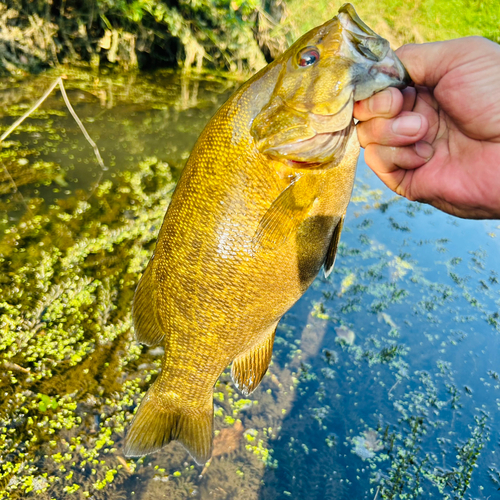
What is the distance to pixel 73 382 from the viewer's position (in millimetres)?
2752

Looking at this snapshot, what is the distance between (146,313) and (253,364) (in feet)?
1.97

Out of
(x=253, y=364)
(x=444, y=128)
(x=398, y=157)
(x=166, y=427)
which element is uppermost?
(x=444, y=128)

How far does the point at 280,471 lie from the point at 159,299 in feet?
5.30

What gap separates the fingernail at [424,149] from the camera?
1.82 m

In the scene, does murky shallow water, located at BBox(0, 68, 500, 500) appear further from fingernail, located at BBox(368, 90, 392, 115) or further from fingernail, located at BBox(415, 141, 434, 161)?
fingernail, located at BBox(368, 90, 392, 115)

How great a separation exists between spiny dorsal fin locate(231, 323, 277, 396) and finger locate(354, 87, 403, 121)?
1117 millimetres

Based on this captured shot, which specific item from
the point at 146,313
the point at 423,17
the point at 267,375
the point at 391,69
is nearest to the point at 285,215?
the point at 391,69

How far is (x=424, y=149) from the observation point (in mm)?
1828

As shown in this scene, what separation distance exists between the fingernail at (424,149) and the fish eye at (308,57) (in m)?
0.65

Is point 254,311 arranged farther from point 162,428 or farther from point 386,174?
point 386,174

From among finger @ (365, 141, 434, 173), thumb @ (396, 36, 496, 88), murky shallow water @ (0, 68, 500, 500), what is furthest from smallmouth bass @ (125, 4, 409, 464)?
murky shallow water @ (0, 68, 500, 500)

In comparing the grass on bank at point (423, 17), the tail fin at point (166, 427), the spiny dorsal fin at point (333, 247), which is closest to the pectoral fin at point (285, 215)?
the spiny dorsal fin at point (333, 247)

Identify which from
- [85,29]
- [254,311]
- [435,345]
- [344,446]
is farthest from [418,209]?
[85,29]

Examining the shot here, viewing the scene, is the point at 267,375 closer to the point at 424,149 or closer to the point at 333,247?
the point at 333,247
